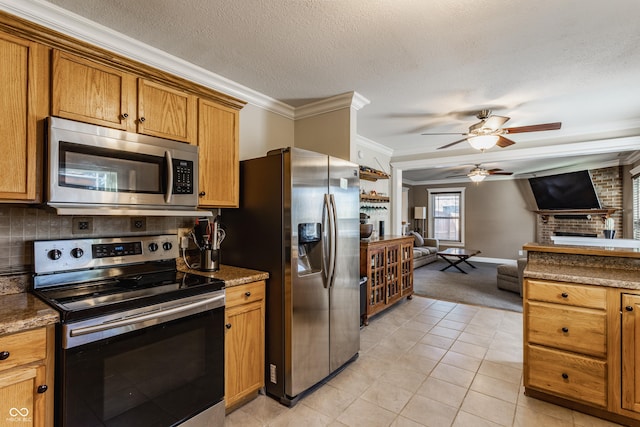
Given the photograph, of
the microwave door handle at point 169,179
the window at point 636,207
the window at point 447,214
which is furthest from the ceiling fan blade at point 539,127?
the window at point 447,214

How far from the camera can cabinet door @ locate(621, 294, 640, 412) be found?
191 centimetres

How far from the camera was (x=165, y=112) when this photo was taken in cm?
205

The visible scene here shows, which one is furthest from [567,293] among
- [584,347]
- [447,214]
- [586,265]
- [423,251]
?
[447,214]

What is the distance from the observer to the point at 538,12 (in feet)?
6.11

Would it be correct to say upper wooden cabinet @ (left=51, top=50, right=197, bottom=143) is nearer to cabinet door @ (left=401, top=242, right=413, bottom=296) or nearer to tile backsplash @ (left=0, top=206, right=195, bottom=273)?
tile backsplash @ (left=0, top=206, right=195, bottom=273)

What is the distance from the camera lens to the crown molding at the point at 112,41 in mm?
1771

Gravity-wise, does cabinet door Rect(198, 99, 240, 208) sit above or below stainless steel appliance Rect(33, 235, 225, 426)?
above

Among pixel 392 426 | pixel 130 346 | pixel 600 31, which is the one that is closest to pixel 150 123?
pixel 130 346

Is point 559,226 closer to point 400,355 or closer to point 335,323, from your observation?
point 400,355

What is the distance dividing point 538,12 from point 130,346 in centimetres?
292

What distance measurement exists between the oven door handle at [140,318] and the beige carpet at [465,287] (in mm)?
4107

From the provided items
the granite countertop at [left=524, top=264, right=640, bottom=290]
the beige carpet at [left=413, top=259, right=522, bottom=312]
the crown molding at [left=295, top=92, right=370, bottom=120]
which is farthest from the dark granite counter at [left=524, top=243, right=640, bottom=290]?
the beige carpet at [left=413, top=259, right=522, bottom=312]

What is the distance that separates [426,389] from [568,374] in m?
0.95

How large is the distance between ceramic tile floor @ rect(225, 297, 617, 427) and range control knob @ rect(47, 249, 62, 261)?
1437mm
